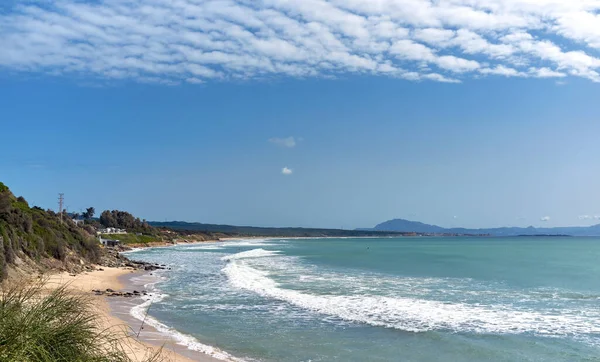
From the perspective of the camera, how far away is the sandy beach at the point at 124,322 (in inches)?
456

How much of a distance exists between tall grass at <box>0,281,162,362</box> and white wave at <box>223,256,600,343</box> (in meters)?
14.2

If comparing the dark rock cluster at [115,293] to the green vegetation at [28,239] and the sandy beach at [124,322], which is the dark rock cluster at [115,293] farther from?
the green vegetation at [28,239]

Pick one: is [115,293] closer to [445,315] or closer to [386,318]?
[386,318]

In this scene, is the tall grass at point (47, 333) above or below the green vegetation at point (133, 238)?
above

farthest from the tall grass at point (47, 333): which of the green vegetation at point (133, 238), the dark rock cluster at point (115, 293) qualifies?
the green vegetation at point (133, 238)

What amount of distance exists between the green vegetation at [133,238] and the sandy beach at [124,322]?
57.1 m

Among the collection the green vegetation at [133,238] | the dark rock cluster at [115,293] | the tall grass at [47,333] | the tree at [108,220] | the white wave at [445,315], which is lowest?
the dark rock cluster at [115,293]

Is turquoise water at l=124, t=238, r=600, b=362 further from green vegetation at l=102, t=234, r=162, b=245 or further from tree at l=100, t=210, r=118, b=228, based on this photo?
tree at l=100, t=210, r=118, b=228

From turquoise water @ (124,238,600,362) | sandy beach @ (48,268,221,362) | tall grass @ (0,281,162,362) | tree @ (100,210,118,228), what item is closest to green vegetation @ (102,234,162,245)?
tree @ (100,210,118,228)

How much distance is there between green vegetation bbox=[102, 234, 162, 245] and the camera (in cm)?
9662

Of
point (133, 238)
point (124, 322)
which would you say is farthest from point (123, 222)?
point (124, 322)

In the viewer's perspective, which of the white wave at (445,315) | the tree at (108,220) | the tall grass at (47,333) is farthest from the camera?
the tree at (108,220)

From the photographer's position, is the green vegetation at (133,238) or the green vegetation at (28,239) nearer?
the green vegetation at (28,239)

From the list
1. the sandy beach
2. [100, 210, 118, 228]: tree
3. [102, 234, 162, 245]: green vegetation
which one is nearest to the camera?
the sandy beach
